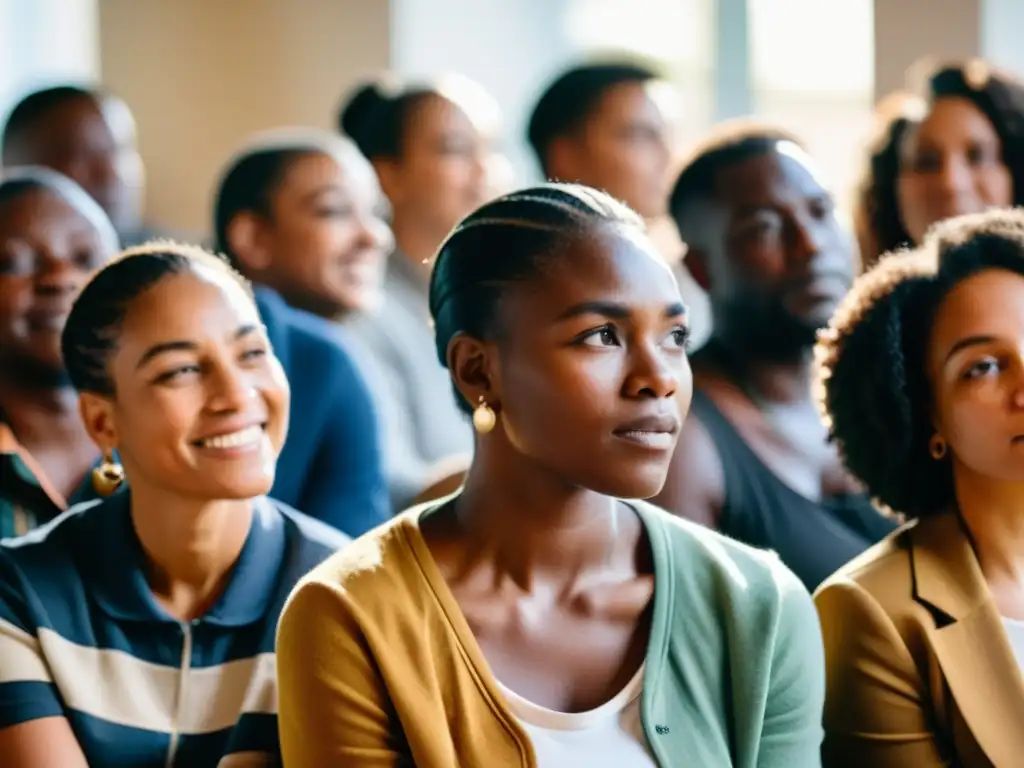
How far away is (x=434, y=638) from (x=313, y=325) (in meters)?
1.09

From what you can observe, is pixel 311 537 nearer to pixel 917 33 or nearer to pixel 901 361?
pixel 901 361

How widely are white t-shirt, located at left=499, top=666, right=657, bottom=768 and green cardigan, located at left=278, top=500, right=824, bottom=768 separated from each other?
0.6 inches

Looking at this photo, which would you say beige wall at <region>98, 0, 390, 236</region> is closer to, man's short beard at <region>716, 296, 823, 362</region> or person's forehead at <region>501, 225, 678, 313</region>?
man's short beard at <region>716, 296, 823, 362</region>

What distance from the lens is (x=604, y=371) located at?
1.28m

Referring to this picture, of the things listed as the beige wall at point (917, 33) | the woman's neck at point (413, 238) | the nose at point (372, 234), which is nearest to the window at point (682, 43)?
the beige wall at point (917, 33)

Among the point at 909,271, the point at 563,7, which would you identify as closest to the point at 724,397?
the point at 909,271

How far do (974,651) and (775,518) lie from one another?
43cm

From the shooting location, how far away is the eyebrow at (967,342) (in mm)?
1513

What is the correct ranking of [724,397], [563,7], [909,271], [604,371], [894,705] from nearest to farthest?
[604,371] → [894,705] → [909,271] → [724,397] → [563,7]

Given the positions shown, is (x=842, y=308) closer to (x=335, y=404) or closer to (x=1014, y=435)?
(x=1014, y=435)

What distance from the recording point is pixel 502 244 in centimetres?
132

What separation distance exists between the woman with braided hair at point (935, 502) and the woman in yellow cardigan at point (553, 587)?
0.14 meters

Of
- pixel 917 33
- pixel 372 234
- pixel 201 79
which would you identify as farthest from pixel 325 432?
pixel 201 79

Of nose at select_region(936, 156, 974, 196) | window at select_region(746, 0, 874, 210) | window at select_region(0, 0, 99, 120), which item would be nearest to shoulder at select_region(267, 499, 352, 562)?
nose at select_region(936, 156, 974, 196)
